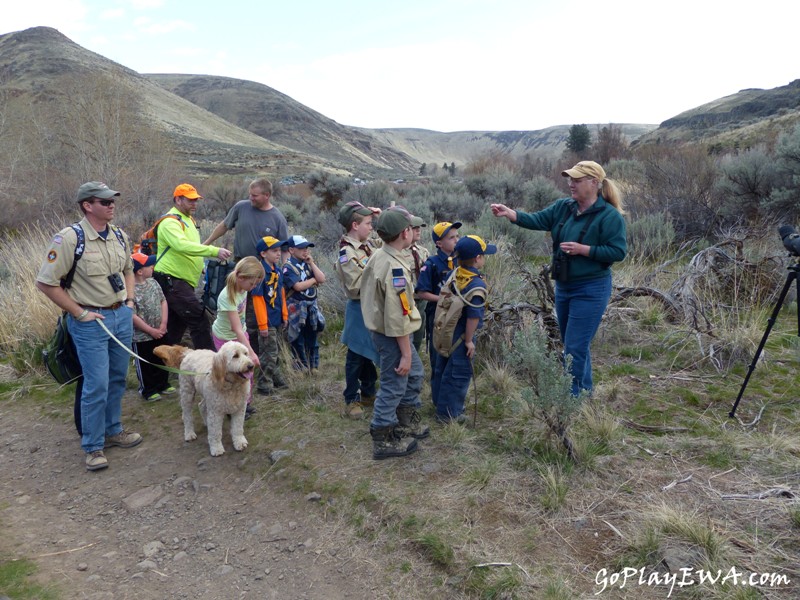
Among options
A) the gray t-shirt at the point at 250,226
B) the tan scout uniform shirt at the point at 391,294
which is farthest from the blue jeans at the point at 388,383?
the gray t-shirt at the point at 250,226

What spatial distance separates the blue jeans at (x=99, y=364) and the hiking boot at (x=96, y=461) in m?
0.04

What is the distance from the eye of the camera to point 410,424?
4078mm

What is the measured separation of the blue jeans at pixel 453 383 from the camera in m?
4.12

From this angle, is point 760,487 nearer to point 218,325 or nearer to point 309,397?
point 309,397

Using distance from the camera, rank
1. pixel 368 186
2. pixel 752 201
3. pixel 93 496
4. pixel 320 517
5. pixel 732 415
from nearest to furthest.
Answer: pixel 320 517
pixel 93 496
pixel 732 415
pixel 752 201
pixel 368 186

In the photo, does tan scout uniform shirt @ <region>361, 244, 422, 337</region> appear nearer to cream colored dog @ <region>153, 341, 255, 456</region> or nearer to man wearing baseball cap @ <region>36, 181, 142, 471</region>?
cream colored dog @ <region>153, 341, 255, 456</region>

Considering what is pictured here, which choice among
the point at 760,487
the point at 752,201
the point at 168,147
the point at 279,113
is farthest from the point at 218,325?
the point at 279,113

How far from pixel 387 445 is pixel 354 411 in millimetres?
875

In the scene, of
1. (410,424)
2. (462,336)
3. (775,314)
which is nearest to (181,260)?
(410,424)

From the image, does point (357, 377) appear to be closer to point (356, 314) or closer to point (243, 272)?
point (356, 314)

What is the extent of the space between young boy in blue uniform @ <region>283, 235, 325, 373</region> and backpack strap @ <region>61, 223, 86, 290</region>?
1.81m

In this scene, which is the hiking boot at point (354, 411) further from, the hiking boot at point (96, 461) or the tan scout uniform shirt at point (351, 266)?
the hiking boot at point (96, 461)

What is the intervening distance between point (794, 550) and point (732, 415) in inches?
66.9

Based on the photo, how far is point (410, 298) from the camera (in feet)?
11.5
